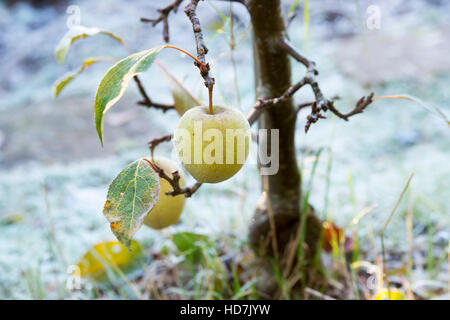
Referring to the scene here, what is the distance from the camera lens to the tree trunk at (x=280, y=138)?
0.61 m

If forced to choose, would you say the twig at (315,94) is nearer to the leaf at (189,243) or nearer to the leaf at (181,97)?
the leaf at (181,97)

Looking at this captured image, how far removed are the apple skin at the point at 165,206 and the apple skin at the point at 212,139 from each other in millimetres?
141

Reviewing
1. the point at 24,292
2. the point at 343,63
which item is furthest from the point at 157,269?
the point at 343,63

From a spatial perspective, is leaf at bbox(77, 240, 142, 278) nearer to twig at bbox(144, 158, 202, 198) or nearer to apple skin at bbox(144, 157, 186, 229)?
apple skin at bbox(144, 157, 186, 229)

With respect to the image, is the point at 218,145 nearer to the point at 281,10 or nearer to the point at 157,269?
the point at 281,10

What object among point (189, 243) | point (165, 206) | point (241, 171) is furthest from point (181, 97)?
point (241, 171)

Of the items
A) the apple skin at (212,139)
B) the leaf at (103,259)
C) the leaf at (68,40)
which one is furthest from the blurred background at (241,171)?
the apple skin at (212,139)

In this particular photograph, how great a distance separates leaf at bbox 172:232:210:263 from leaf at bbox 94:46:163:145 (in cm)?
51

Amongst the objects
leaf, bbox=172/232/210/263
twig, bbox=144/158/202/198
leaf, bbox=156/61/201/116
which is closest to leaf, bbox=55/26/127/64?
leaf, bbox=156/61/201/116

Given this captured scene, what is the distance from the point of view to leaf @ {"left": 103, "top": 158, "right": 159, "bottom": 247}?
39 cm

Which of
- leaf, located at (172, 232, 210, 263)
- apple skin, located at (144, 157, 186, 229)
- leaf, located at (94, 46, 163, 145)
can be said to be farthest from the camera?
leaf, located at (172, 232, 210, 263)

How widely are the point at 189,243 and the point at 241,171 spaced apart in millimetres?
324

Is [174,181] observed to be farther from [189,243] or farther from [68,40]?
[189,243]
